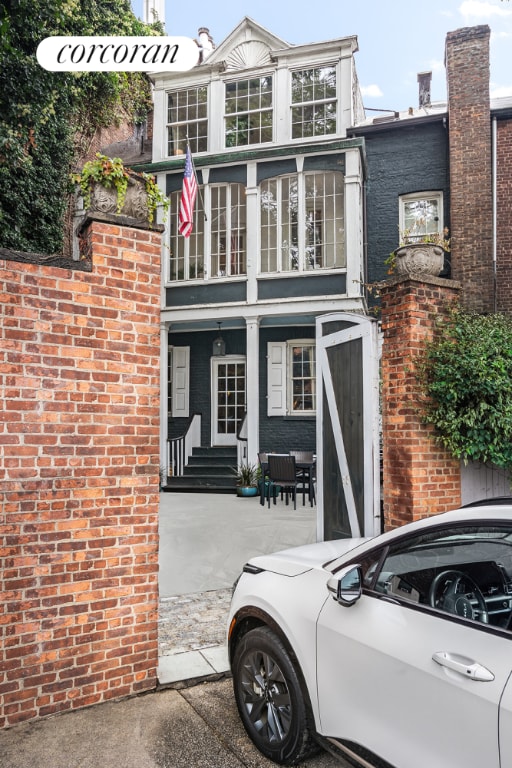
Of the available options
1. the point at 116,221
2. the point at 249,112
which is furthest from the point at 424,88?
the point at 116,221

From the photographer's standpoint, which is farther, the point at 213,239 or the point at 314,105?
the point at 213,239

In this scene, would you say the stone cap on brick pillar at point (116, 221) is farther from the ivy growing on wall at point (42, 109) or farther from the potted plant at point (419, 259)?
the ivy growing on wall at point (42, 109)

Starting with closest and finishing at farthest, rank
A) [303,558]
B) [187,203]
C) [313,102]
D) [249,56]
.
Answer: [303,558] → [187,203] → [313,102] → [249,56]

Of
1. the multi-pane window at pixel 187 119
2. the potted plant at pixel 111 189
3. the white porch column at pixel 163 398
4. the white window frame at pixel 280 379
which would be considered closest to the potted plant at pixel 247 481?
the white porch column at pixel 163 398

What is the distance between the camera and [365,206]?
48.2 ft

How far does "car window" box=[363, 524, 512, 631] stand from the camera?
2338 mm

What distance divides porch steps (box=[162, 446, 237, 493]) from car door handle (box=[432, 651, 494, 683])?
427 inches

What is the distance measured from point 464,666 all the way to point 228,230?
1307 centimetres

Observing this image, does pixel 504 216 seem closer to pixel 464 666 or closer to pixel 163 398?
pixel 163 398

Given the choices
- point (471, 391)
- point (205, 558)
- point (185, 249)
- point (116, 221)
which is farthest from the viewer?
point (185, 249)

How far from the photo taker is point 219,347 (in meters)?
14.9

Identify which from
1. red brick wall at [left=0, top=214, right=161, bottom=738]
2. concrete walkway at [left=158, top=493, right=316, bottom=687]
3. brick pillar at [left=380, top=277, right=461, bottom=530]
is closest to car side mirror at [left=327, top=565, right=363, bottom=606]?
red brick wall at [left=0, top=214, right=161, bottom=738]

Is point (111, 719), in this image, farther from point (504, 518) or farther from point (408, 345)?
point (408, 345)

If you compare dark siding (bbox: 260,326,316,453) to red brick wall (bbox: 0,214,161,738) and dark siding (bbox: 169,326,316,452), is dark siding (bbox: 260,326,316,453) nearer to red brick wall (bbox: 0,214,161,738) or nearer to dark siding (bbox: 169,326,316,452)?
dark siding (bbox: 169,326,316,452)
